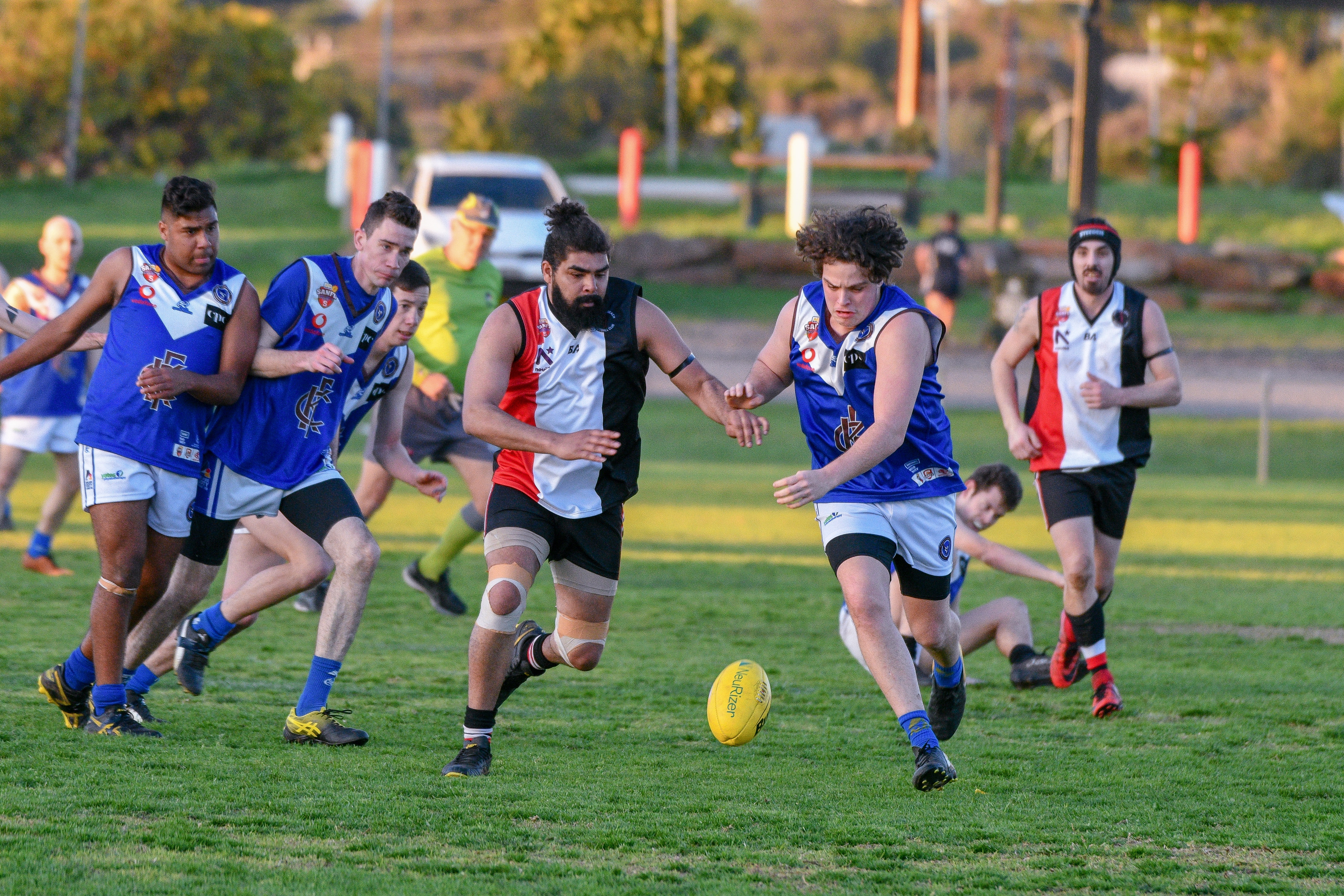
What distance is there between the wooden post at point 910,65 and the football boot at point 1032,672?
2804cm

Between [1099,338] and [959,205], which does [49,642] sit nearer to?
[1099,338]

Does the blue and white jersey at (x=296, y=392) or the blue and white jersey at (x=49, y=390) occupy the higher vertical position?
the blue and white jersey at (x=296, y=392)

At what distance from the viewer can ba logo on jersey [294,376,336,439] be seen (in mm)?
5883

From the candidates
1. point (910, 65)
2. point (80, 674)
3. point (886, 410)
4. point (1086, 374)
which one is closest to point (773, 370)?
point (886, 410)

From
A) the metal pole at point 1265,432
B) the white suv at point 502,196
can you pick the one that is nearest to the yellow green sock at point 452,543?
the metal pole at point 1265,432

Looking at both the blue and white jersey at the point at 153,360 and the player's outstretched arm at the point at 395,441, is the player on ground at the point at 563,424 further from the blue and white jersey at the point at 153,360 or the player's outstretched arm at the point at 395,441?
the blue and white jersey at the point at 153,360

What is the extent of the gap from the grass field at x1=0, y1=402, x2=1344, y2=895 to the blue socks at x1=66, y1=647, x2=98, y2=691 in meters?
0.19

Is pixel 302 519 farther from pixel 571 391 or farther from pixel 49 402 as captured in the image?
pixel 49 402

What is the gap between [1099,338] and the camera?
23.2ft

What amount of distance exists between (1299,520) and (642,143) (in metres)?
31.4

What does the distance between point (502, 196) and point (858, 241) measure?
18044mm

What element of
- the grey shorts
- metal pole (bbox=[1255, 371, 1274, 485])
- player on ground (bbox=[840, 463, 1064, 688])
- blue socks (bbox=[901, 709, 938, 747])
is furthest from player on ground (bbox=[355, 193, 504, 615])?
metal pole (bbox=[1255, 371, 1274, 485])

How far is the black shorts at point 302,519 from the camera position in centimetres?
586

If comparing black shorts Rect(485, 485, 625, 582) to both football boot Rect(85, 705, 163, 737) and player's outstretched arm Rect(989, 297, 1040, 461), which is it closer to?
football boot Rect(85, 705, 163, 737)
